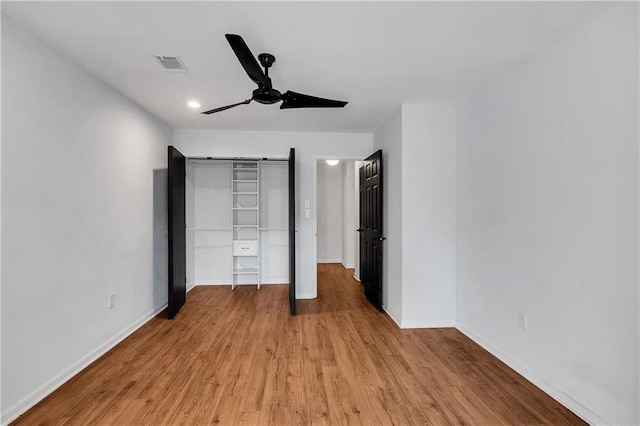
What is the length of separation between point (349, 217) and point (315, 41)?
5.05 m

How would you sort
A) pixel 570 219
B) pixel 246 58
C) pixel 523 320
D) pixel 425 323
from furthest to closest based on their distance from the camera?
1. pixel 425 323
2. pixel 523 320
3. pixel 570 219
4. pixel 246 58

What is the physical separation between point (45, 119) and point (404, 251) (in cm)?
330

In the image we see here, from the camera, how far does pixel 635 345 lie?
5.29ft

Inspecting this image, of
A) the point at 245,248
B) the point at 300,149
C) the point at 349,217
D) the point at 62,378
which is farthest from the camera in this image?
the point at 349,217

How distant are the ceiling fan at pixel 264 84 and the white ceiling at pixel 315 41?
150 millimetres

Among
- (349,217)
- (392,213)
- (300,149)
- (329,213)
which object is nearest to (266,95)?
(392,213)

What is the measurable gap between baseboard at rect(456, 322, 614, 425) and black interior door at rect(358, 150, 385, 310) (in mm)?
1451

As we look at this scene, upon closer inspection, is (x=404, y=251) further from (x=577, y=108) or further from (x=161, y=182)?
(x=161, y=182)

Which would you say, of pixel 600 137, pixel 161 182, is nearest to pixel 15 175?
pixel 161 182

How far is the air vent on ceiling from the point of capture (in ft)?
7.61

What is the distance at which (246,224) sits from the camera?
5.11 m

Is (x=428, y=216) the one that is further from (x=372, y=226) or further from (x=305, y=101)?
(x=305, y=101)

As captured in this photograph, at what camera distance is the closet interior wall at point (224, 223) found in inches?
199

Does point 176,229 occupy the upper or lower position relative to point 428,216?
lower
